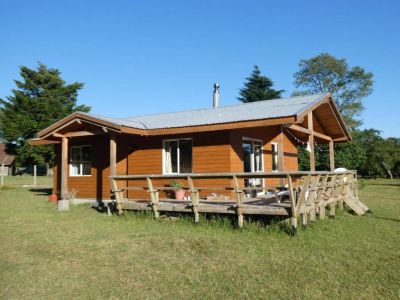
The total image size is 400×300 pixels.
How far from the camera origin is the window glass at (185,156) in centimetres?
1316

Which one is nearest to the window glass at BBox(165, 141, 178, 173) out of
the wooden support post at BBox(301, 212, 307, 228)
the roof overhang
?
the roof overhang

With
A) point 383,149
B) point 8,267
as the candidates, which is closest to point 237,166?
point 8,267

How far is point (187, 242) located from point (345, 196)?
21.7 ft

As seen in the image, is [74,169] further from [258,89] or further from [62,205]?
[258,89]

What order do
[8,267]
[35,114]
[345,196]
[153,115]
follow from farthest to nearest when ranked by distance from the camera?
[35,114]
[153,115]
[345,196]
[8,267]

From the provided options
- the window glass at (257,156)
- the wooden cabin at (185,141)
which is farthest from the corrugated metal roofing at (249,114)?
the window glass at (257,156)

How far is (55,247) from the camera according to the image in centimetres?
718

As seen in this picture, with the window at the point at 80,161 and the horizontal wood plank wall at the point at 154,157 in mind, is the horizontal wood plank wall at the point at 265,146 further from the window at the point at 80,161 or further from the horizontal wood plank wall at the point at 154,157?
the window at the point at 80,161

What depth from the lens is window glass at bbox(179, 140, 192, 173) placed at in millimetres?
13156

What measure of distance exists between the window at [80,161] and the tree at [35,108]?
2793 cm

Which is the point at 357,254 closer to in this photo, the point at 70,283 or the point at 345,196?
the point at 70,283

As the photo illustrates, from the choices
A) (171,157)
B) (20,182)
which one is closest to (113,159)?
(171,157)

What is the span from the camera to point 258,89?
42094mm

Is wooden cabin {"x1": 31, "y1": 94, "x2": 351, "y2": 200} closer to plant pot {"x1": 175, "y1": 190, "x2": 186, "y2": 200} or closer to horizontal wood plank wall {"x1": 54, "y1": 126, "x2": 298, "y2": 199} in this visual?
horizontal wood plank wall {"x1": 54, "y1": 126, "x2": 298, "y2": 199}
